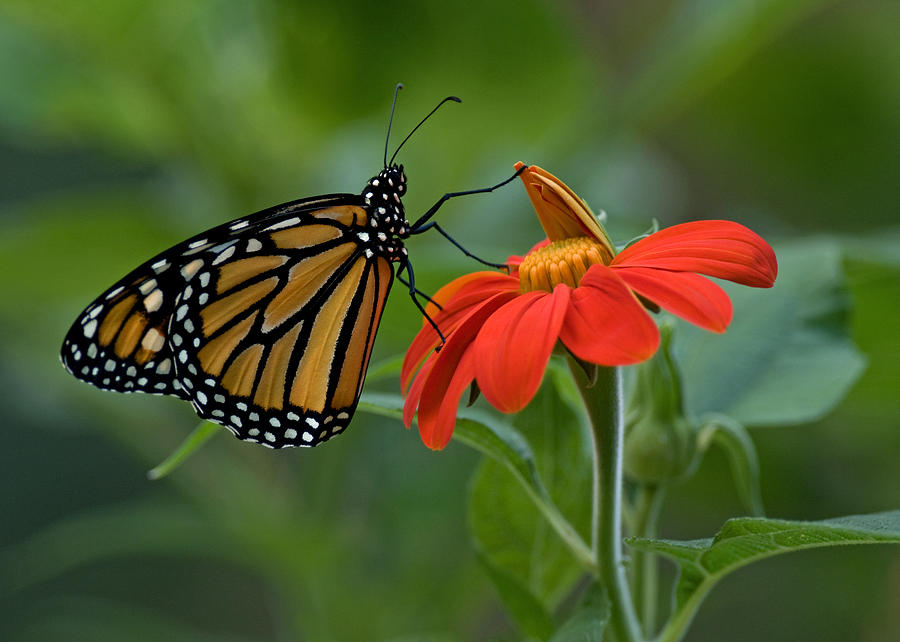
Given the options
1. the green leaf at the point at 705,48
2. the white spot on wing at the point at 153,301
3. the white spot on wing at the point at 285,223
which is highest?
the green leaf at the point at 705,48

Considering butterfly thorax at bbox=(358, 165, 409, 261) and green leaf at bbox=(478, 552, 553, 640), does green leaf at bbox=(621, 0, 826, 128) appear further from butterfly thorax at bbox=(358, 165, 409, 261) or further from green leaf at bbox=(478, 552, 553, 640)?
green leaf at bbox=(478, 552, 553, 640)

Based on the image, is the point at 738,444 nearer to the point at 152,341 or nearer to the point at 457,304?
the point at 457,304

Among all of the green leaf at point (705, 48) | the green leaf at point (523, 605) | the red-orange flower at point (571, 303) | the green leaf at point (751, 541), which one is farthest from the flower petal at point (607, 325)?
the green leaf at point (705, 48)

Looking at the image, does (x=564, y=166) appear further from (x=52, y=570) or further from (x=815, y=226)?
(x=52, y=570)

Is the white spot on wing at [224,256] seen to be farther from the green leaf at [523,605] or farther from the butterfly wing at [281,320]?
the green leaf at [523,605]

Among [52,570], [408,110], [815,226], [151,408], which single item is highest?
[408,110]

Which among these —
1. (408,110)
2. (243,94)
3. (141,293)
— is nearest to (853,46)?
(408,110)
